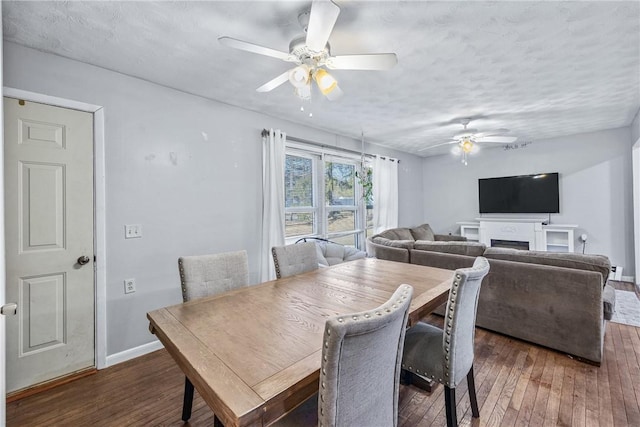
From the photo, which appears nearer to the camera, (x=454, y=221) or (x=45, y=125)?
(x=45, y=125)

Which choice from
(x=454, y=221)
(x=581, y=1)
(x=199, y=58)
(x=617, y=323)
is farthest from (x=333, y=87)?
(x=454, y=221)

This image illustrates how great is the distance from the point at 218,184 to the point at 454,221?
5081 millimetres

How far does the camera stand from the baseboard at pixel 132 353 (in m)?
2.31

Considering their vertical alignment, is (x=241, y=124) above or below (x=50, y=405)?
above

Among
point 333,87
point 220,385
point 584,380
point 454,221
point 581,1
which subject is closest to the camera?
point 220,385

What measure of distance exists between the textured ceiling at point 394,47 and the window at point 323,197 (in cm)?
90

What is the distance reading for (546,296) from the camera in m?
2.36

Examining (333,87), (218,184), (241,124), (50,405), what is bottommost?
(50,405)

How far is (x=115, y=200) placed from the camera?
232cm

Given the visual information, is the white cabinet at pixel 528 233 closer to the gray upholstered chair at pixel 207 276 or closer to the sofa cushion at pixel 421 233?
the sofa cushion at pixel 421 233

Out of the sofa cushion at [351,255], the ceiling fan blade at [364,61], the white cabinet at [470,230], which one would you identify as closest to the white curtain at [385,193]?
the sofa cushion at [351,255]

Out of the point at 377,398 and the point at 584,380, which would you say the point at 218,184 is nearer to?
the point at 377,398

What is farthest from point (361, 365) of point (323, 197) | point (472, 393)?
point (323, 197)

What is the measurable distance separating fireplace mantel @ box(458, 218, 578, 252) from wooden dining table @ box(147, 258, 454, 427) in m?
3.89
